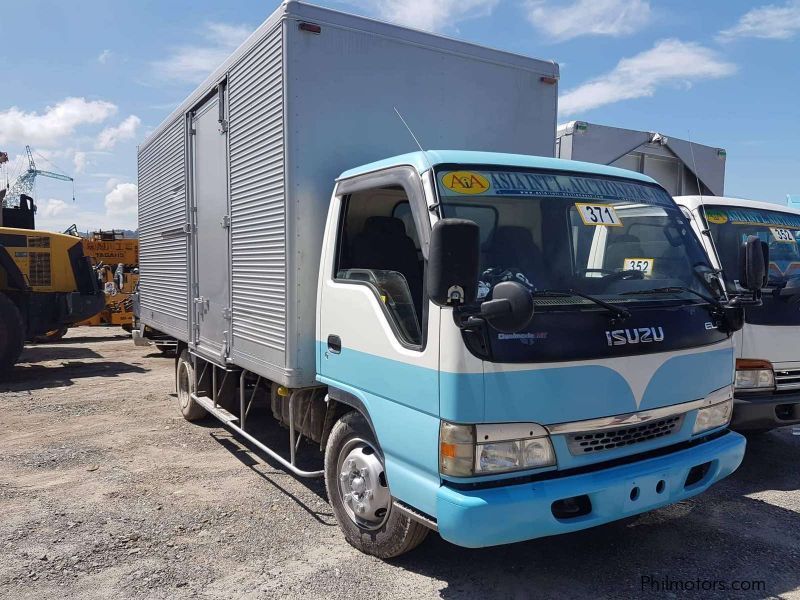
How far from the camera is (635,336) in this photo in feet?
10.7

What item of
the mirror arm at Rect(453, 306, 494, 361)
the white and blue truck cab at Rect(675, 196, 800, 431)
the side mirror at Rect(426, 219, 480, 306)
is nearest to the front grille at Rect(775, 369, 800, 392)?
the white and blue truck cab at Rect(675, 196, 800, 431)

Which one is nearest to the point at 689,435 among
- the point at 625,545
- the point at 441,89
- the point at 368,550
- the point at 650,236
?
the point at 625,545

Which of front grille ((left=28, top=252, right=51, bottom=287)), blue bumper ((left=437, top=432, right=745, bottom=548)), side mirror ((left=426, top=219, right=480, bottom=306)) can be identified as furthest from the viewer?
front grille ((left=28, top=252, right=51, bottom=287))

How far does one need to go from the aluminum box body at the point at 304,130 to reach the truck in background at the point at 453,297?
0.06 feet

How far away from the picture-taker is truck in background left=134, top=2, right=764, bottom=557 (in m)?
3.01

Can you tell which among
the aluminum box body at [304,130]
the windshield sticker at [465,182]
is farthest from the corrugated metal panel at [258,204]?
the windshield sticker at [465,182]

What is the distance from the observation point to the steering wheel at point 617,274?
3.54m

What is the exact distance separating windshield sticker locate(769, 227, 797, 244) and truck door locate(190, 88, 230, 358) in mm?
4873

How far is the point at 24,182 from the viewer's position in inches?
3162

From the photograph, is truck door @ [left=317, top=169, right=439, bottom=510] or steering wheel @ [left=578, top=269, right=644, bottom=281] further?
steering wheel @ [left=578, top=269, right=644, bottom=281]

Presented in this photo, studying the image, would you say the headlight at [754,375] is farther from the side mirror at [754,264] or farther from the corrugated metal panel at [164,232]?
the corrugated metal panel at [164,232]

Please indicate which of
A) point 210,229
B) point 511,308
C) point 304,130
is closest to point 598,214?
point 511,308

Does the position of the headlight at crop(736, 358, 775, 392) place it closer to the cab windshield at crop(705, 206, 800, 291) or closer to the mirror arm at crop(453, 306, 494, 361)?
the cab windshield at crop(705, 206, 800, 291)

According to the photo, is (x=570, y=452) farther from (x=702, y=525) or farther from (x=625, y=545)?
(x=702, y=525)
